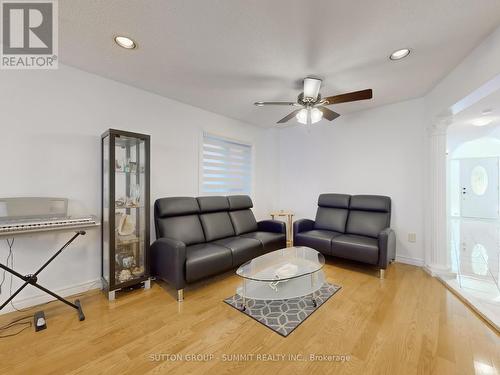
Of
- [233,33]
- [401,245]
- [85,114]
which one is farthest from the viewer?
[401,245]

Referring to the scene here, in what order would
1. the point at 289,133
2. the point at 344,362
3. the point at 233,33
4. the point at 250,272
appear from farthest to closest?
the point at 289,133
the point at 250,272
the point at 233,33
the point at 344,362

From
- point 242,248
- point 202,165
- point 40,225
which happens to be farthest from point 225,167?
point 40,225

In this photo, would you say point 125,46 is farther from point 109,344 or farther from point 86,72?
point 109,344

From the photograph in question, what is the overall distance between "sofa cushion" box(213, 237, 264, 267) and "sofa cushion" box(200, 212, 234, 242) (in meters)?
0.12

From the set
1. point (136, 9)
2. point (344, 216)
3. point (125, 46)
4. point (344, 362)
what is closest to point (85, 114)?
point (125, 46)

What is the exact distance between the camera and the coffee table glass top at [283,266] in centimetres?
203

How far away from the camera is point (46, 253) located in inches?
84.5

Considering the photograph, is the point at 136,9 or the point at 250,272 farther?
the point at 250,272

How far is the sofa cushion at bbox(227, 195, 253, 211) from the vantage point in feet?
11.5

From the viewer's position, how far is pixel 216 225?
3.14 m

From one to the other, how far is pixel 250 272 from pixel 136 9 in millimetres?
2385

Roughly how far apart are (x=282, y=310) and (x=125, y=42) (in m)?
2.85

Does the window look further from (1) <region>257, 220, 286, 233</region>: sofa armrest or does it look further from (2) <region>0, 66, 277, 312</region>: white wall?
(1) <region>257, 220, 286, 233</region>: sofa armrest

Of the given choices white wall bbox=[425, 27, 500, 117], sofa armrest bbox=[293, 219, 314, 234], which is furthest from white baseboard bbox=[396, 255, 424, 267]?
white wall bbox=[425, 27, 500, 117]
